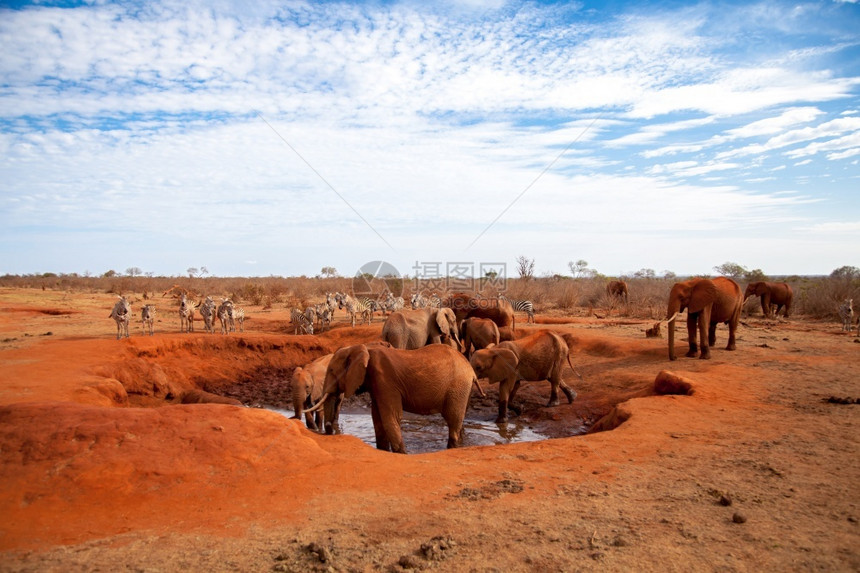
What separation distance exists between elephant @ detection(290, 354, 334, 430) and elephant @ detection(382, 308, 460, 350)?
281 cm

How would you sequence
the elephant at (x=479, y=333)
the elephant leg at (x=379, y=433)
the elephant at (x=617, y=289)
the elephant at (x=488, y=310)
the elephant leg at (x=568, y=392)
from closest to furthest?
the elephant leg at (x=379, y=433) → the elephant leg at (x=568, y=392) → the elephant at (x=479, y=333) → the elephant at (x=488, y=310) → the elephant at (x=617, y=289)

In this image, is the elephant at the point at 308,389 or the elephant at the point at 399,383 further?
the elephant at the point at 308,389

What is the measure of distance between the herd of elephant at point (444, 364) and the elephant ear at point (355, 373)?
2 centimetres

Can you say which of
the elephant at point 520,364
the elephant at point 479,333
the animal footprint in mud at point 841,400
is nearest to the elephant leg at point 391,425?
the elephant at point 520,364

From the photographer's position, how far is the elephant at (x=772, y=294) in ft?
77.7

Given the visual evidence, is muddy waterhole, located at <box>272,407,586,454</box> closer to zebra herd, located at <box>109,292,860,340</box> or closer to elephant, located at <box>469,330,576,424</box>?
elephant, located at <box>469,330,576,424</box>

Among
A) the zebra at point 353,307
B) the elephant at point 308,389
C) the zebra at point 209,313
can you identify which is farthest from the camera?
the zebra at point 353,307

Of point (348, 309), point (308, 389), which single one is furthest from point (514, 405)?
point (348, 309)

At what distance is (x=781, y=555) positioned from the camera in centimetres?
400

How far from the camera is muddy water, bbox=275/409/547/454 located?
401 inches

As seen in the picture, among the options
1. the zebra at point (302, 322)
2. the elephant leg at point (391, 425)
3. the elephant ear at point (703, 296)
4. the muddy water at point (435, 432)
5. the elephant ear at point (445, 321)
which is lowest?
the muddy water at point (435, 432)

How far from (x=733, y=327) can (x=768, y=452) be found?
8.54m

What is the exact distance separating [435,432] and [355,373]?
349cm

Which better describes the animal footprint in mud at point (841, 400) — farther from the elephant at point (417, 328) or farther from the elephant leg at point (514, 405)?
the elephant at point (417, 328)
